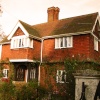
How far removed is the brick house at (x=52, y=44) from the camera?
20.9m

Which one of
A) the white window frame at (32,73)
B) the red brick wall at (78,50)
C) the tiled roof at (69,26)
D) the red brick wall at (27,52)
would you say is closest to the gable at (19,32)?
the red brick wall at (27,52)

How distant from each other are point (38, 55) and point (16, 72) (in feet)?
12.6

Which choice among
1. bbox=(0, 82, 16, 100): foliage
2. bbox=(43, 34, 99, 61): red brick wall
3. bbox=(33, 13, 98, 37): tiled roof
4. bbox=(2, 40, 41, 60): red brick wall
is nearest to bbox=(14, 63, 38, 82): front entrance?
bbox=(2, 40, 41, 60): red brick wall

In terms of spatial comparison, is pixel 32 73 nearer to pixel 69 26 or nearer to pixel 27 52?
pixel 27 52

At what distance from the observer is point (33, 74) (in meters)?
24.6

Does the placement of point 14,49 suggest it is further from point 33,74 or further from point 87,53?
point 87,53

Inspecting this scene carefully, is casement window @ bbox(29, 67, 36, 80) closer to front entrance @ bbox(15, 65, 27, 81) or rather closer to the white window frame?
the white window frame

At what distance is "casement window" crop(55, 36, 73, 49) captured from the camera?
71.4ft

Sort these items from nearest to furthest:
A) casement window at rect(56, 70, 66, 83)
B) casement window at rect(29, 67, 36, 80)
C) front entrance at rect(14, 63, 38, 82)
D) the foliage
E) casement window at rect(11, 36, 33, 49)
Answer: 1. casement window at rect(56, 70, 66, 83)
2. the foliage
3. casement window at rect(11, 36, 33, 49)
4. front entrance at rect(14, 63, 38, 82)
5. casement window at rect(29, 67, 36, 80)

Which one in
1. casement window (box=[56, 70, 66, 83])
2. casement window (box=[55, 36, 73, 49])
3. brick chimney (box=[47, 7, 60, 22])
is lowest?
casement window (box=[56, 70, 66, 83])

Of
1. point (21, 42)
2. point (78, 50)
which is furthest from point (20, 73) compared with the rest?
point (78, 50)

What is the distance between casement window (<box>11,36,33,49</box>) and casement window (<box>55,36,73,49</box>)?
3.24m

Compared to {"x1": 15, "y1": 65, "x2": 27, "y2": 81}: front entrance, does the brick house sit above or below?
above

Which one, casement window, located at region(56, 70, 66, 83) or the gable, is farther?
the gable
